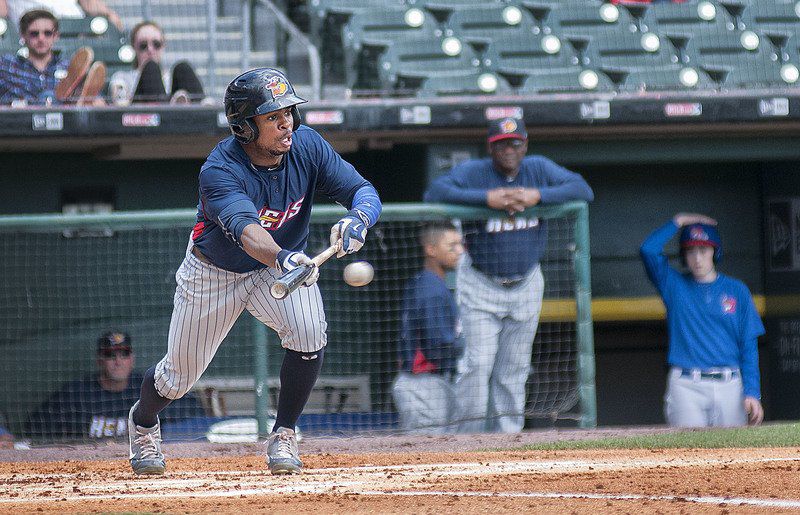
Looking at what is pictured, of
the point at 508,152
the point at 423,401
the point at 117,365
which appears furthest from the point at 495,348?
the point at 117,365

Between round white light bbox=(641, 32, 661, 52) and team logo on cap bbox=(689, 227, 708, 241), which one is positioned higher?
round white light bbox=(641, 32, 661, 52)

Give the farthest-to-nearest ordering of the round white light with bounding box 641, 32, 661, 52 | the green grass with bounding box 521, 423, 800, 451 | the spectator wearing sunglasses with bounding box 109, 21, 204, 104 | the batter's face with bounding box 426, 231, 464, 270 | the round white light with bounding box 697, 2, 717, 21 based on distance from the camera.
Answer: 1. the round white light with bounding box 697, 2, 717, 21
2. the round white light with bounding box 641, 32, 661, 52
3. the spectator wearing sunglasses with bounding box 109, 21, 204, 104
4. the batter's face with bounding box 426, 231, 464, 270
5. the green grass with bounding box 521, 423, 800, 451

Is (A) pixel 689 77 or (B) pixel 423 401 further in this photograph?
(A) pixel 689 77

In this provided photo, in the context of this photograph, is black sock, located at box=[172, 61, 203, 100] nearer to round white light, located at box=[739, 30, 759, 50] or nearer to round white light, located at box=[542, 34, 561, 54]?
round white light, located at box=[542, 34, 561, 54]

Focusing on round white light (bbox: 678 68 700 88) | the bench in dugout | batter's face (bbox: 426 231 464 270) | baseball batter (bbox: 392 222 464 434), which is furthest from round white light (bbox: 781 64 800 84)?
the bench in dugout

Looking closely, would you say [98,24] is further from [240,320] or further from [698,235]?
[698,235]

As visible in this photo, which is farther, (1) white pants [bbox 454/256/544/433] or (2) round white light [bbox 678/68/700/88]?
(2) round white light [bbox 678/68/700/88]

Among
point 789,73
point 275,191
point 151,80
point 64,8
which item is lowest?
point 275,191

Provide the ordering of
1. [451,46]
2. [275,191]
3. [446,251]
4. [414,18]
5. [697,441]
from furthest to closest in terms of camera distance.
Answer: [414,18], [451,46], [446,251], [697,441], [275,191]

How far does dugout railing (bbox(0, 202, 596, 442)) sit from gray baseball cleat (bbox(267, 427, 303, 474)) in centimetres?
159

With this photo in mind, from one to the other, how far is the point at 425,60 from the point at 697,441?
11.4ft

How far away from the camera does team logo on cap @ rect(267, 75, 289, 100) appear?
403 centimetres

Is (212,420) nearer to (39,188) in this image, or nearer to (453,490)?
(39,188)

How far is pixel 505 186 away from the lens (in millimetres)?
6379
